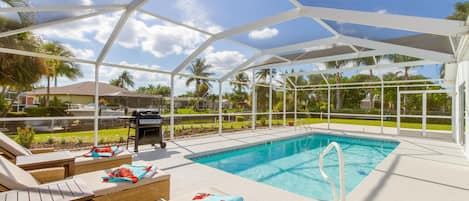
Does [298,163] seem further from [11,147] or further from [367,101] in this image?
[367,101]

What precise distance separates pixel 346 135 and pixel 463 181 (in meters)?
6.14

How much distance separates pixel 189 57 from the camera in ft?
23.4

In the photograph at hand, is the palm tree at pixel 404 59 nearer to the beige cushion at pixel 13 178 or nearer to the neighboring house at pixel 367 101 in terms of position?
the neighboring house at pixel 367 101

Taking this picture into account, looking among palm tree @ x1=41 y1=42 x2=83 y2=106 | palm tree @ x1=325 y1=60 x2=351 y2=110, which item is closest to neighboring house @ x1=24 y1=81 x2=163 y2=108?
palm tree @ x1=41 y1=42 x2=83 y2=106

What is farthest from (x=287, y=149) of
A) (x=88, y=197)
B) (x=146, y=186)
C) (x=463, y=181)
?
(x=88, y=197)

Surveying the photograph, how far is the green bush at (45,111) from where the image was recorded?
299 inches

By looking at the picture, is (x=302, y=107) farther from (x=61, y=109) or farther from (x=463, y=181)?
(x=61, y=109)

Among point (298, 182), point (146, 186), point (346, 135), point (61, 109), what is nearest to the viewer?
point (146, 186)

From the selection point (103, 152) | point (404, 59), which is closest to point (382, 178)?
point (103, 152)

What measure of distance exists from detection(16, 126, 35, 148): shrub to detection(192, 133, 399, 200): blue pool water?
14.4ft

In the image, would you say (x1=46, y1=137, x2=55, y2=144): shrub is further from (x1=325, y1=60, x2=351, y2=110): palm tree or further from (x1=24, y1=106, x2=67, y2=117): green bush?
Answer: (x1=325, y1=60, x2=351, y2=110): palm tree

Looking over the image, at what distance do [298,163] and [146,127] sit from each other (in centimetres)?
423

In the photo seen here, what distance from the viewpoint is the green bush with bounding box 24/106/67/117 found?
7.60 metres

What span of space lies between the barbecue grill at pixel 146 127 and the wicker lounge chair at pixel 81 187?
9.65ft
